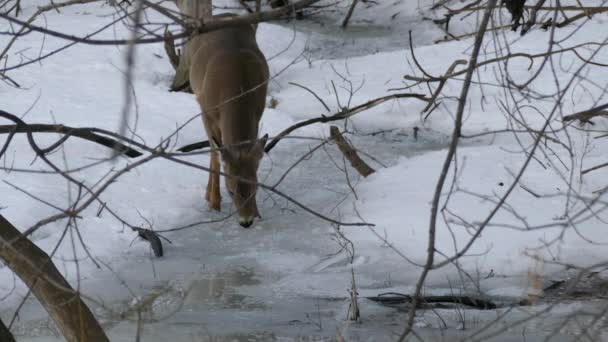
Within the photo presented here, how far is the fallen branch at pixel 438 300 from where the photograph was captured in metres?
4.69

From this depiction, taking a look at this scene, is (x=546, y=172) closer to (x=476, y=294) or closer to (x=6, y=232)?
(x=476, y=294)

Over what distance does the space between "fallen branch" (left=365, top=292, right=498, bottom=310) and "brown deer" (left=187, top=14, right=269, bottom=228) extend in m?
1.46

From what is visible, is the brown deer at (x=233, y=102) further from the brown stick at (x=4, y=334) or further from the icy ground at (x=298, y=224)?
the brown stick at (x=4, y=334)

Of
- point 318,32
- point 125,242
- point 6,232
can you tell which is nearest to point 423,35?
point 318,32

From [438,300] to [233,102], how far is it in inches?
88.9

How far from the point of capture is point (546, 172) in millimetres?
6848

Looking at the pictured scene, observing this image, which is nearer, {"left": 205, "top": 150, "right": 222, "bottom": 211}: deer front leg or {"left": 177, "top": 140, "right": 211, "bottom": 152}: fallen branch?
{"left": 205, "top": 150, "right": 222, "bottom": 211}: deer front leg

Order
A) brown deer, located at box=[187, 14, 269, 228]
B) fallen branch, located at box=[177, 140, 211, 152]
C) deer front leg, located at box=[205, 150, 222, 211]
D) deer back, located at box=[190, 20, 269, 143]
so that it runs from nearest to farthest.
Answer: brown deer, located at box=[187, 14, 269, 228], deer back, located at box=[190, 20, 269, 143], deer front leg, located at box=[205, 150, 222, 211], fallen branch, located at box=[177, 140, 211, 152]

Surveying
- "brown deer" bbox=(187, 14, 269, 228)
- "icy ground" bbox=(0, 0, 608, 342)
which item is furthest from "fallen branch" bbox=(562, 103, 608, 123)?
"brown deer" bbox=(187, 14, 269, 228)

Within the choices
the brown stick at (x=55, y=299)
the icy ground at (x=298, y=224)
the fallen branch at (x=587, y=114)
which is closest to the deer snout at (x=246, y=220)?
the icy ground at (x=298, y=224)

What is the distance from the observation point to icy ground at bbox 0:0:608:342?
4598 mm

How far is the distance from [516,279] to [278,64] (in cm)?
626

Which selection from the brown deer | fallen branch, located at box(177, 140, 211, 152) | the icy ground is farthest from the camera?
fallen branch, located at box(177, 140, 211, 152)

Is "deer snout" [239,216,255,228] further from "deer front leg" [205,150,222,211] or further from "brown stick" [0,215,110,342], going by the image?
"brown stick" [0,215,110,342]
